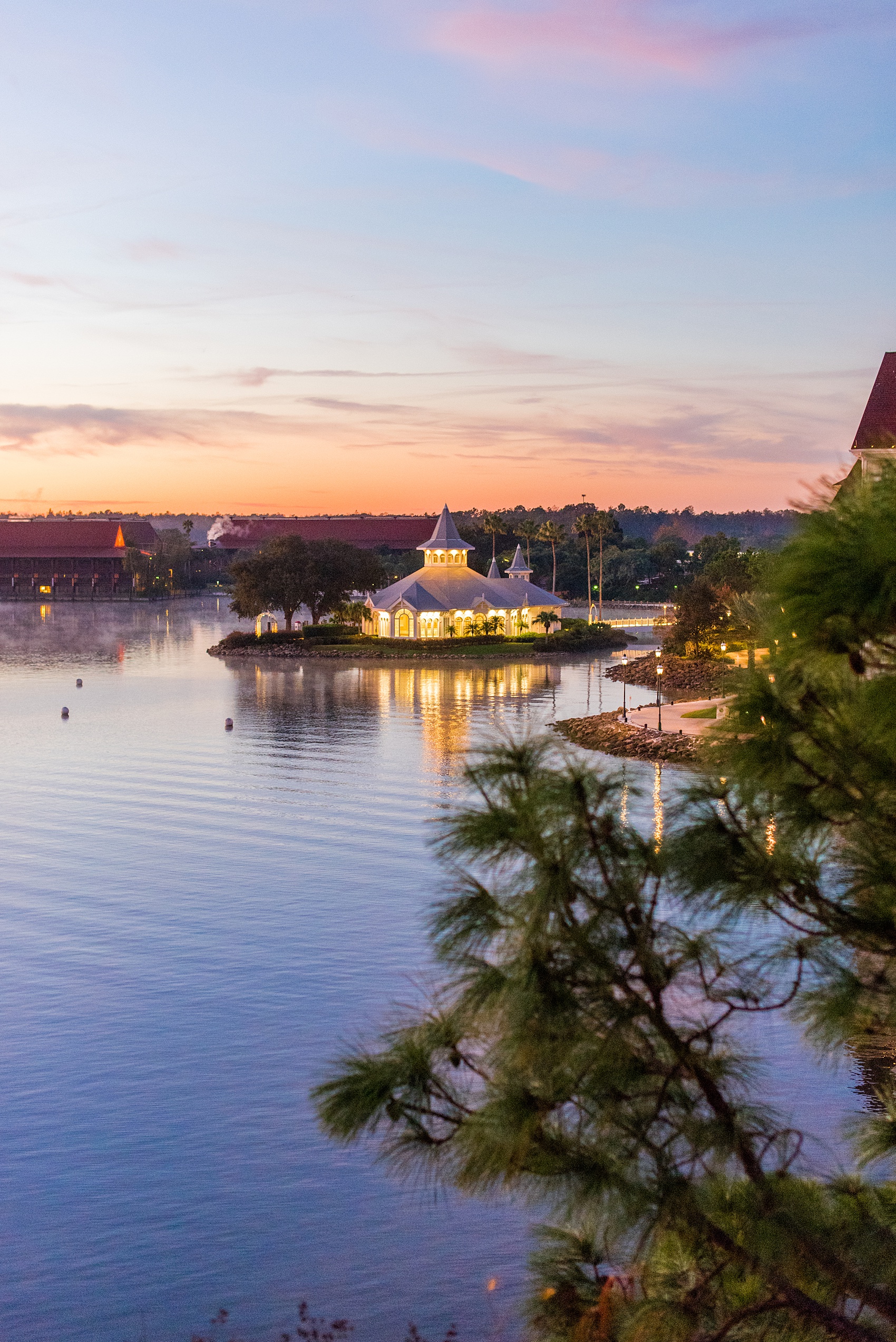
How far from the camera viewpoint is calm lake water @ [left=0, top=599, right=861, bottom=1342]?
496 inches

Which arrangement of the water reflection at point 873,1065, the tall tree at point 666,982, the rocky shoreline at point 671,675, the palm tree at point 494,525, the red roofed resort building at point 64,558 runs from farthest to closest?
the red roofed resort building at point 64,558
the palm tree at point 494,525
the rocky shoreline at point 671,675
the water reflection at point 873,1065
the tall tree at point 666,982

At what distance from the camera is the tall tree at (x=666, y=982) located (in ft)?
16.5

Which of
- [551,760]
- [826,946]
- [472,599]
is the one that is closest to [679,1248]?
[826,946]

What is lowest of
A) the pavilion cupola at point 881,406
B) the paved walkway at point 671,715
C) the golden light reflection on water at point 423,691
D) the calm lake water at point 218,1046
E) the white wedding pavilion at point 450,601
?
the golden light reflection on water at point 423,691

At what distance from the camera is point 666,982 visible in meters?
5.34

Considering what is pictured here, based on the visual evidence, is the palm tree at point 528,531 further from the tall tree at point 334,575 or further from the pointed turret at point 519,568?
the tall tree at point 334,575

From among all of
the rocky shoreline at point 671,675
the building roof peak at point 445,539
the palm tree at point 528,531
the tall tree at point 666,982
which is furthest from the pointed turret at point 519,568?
the tall tree at point 666,982

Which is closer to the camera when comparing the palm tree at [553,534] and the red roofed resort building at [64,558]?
the palm tree at [553,534]

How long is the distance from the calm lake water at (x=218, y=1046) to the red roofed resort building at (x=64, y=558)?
11929 cm

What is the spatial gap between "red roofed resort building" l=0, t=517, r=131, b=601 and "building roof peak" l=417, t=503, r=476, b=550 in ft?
244

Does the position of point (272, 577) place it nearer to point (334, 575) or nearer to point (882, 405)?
point (334, 575)

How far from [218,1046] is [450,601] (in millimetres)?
70646

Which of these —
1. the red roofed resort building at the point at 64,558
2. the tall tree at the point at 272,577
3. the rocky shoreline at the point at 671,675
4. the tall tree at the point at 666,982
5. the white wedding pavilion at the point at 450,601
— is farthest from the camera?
the red roofed resort building at the point at 64,558

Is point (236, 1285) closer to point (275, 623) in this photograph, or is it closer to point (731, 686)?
point (731, 686)
